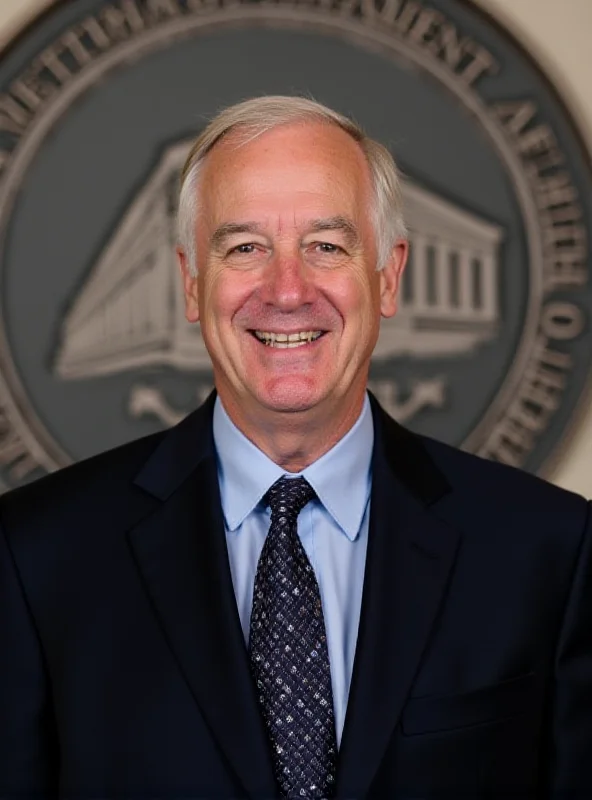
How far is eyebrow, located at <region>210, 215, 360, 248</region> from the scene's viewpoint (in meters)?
1.38

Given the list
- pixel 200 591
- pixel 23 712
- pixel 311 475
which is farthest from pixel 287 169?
pixel 23 712

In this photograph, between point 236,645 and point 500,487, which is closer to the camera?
point 236,645

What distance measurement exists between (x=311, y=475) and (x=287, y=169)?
0.99 feet

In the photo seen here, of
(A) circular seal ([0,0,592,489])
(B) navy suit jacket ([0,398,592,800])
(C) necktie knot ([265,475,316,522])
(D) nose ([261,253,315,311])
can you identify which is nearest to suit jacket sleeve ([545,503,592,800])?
(B) navy suit jacket ([0,398,592,800])

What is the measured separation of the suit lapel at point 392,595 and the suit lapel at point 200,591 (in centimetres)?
9

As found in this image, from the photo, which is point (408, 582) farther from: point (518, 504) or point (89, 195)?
point (89, 195)

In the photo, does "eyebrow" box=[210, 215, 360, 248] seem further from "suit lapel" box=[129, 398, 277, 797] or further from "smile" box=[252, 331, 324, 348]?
"suit lapel" box=[129, 398, 277, 797]

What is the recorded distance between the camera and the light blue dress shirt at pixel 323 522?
1.38 meters

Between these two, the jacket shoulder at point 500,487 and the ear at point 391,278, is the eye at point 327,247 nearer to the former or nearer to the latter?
the ear at point 391,278

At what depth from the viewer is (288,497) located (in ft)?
4.60

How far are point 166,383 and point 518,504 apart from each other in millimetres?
956

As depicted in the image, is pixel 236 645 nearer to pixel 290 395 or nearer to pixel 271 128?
pixel 290 395

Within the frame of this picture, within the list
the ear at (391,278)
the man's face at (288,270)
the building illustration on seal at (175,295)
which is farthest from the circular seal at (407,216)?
→ the man's face at (288,270)

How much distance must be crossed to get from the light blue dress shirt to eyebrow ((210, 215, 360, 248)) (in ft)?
0.62
